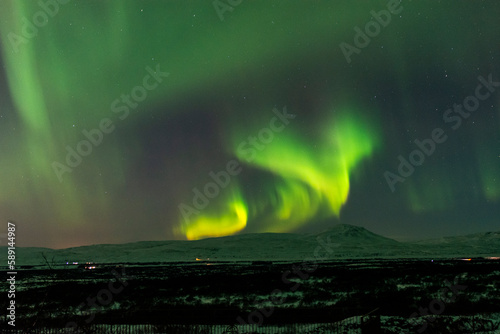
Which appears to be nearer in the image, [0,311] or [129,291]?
[0,311]

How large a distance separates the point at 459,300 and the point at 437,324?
18373 millimetres

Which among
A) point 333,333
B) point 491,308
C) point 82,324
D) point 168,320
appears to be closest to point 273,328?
point 333,333

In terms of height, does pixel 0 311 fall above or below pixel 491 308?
above

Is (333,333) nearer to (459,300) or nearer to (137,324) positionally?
(137,324)

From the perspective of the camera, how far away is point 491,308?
120 feet

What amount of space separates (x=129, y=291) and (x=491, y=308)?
35.5 metres

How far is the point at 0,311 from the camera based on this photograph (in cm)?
3703

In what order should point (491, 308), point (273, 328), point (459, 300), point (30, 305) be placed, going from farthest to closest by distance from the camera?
point (30, 305)
point (459, 300)
point (491, 308)
point (273, 328)

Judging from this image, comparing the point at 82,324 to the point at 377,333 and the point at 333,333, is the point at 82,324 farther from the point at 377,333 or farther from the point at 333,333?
the point at 377,333

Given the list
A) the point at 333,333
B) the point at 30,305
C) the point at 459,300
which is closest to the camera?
the point at 333,333
